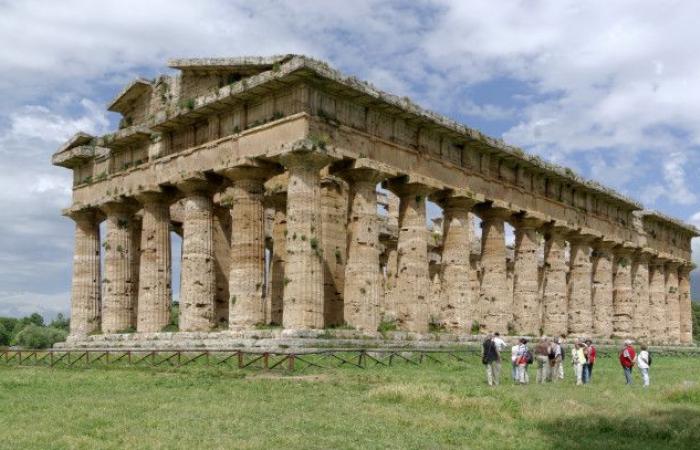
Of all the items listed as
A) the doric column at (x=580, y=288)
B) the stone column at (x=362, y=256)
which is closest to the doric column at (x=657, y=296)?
the doric column at (x=580, y=288)

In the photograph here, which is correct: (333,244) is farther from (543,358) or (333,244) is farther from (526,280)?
(526,280)

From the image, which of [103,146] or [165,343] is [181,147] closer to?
[103,146]

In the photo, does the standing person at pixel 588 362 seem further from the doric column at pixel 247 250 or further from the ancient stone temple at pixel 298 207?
the doric column at pixel 247 250

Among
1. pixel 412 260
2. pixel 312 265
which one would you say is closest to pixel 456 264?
pixel 412 260

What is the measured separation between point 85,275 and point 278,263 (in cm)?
1002

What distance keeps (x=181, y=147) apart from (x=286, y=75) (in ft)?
25.5

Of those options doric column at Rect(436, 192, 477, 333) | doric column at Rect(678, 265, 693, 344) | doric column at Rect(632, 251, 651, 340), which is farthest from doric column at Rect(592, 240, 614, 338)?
doric column at Rect(678, 265, 693, 344)

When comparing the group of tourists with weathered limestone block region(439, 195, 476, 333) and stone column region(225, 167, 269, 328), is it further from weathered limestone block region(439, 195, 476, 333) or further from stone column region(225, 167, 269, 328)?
stone column region(225, 167, 269, 328)

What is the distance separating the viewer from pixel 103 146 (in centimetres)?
3741

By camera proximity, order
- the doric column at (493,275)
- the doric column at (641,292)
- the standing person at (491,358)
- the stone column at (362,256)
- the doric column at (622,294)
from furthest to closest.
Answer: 1. the doric column at (641,292)
2. the doric column at (622,294)
3. the doric column at (493,275)
4. the stone column at (362,256)
5. the standing person at (491,358)

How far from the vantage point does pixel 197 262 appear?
31.4 metres

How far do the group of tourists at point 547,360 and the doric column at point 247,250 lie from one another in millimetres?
9799

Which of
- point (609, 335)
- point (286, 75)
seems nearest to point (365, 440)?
point (286, 75)

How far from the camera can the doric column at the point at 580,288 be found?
44812 millimetres
